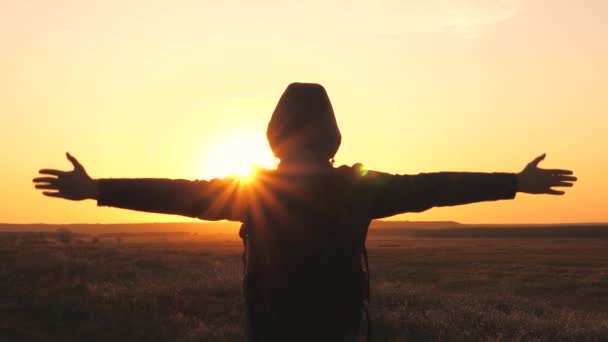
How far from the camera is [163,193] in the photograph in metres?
3.23

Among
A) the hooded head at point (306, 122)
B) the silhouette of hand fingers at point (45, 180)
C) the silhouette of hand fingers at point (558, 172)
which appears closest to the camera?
the silhouette of hand fingers at point (45, 180)

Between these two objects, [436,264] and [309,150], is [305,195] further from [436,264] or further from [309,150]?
[436,264]

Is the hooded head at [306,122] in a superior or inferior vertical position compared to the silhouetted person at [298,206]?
superior

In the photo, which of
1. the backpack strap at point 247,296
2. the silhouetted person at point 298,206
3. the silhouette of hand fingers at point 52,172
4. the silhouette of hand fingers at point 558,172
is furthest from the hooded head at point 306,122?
the silhouette of hand fingers at point 558,172

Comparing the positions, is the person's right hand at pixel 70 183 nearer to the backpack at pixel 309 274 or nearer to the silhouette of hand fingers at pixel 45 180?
the silhouette of hand fingers at pixel 45 180

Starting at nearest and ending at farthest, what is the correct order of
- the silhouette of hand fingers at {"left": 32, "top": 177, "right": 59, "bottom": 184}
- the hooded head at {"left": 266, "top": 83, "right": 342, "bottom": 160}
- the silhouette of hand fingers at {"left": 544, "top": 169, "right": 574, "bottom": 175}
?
the silhouette of hand fingers at {"left": 32, "top": 177, "right": 59, "bottom": 184}
the hooded head at {"left": 266, "top": 83, "right": 342, "bottom": 160}
the silhouette of hand fingers at {"left": 544, "top": 169, "right": 574, "bottom": 175}

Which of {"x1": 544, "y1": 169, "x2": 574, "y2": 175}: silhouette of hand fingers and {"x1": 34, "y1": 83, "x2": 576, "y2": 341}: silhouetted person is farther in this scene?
{"x1": 544, "y1": 169, "x2": 574, "y2": 175}: silhouette of hand fingers

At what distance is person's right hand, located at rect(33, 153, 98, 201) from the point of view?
3162mm

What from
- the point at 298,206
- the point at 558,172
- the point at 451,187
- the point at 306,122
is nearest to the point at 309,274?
the point at 298,206

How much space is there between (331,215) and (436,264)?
48.8 m

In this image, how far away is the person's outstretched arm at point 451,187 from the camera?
3.25 metres

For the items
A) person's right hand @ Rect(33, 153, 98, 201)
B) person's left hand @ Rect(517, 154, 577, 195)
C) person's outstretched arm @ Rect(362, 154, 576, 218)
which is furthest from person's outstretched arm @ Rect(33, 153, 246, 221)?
person's left hand @ Rect(517, 154, 577, 195)

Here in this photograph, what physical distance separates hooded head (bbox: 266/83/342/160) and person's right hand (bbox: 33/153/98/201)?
0.85m

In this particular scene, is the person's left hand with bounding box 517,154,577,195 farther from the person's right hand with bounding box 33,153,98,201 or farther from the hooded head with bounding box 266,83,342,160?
the person's right hand with bounding box 33,153,98,201
